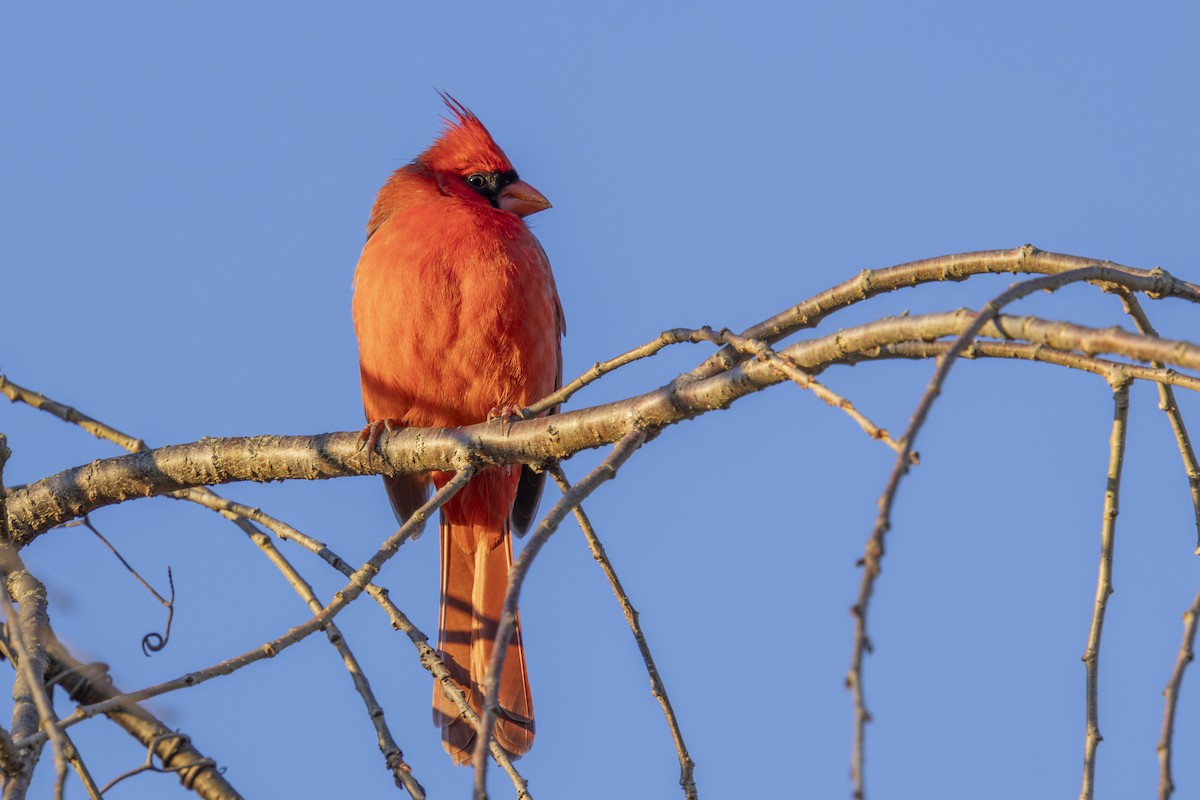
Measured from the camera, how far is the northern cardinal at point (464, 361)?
4715 millimetres

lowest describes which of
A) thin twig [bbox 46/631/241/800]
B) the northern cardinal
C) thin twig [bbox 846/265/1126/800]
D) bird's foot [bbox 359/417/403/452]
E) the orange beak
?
thin twig [bbox 846/265/1126/800]

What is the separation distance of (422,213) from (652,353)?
256 centimetres

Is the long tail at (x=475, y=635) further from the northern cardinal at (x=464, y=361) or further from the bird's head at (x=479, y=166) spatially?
the bird's head at (x=479, y=166)

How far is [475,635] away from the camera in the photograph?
4934 mm

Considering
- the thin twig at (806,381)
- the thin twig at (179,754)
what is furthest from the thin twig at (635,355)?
the thin twig at (179,754)

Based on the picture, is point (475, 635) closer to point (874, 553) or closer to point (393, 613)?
point (393, 613)

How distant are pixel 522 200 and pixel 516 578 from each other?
3.80 m

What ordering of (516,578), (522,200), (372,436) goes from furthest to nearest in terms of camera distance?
(522,200) < (372,436) < (516,578)

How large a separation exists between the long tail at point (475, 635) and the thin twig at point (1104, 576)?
226 centimetres

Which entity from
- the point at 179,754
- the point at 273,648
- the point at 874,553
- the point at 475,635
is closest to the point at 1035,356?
the point at 874,553

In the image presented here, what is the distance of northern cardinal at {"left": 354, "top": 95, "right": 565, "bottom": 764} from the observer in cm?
471

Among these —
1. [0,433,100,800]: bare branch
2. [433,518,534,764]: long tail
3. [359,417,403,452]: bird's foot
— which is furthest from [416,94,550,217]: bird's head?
[0,433,100,800]: bare branch

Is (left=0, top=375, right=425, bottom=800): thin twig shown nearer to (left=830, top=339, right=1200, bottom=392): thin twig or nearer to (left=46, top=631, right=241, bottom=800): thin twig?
(left=46, top=631, right=241, bottom=800): thin twig

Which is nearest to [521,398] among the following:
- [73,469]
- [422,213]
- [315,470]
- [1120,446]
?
[422,213]
